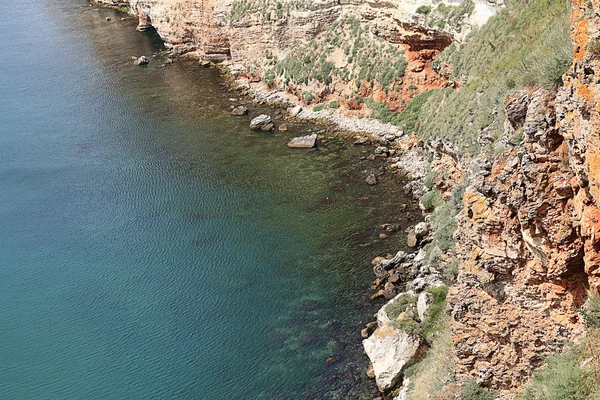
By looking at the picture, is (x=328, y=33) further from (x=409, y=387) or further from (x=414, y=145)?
(x=409, y=387)

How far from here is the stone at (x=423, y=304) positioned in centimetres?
3048

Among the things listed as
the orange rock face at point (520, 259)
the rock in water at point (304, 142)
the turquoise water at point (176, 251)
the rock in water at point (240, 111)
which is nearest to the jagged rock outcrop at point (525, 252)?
the orange rock face at point (520, 259)

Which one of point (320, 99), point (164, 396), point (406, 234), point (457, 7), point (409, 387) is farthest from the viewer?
point (320, 99)

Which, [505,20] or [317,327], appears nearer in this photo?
[317,327]

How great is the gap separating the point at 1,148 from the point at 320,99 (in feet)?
108

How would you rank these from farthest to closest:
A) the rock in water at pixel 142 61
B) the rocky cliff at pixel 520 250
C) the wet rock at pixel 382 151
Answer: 1. the rock in water at pixel 142 61
2. the wet rock at pixel 382 151
3. the rocky cliff at pixel 520 250

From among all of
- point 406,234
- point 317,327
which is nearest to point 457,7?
point 406,234

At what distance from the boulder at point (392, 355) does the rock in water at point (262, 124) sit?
3225 centimetres

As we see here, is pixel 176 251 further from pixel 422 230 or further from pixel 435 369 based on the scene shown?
pixel 435 369

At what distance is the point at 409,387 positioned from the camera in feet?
89.0

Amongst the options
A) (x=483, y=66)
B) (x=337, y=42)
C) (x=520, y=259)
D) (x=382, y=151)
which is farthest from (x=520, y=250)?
(x=337, y=42)

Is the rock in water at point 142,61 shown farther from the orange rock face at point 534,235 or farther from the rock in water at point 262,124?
the orange rock face at point 534,235

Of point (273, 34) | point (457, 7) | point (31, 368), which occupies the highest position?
point (457, 7)

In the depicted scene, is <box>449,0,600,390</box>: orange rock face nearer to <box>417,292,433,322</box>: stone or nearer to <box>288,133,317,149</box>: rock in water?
<box>417,292,433,322</box>: stone
